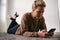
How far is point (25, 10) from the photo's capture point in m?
1.60

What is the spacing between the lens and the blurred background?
1.60 meters

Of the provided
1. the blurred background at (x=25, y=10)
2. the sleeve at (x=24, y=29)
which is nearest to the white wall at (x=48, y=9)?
the blurred background at (x=25, y=10)

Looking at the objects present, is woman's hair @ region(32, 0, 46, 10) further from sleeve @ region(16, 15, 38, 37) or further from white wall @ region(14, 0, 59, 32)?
sleeve @ region(16, 15, 38, 37)

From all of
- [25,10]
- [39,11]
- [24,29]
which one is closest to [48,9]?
[39,11]

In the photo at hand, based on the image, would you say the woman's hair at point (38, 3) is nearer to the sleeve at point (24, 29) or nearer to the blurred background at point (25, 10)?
the blurred background at point (25, 10)

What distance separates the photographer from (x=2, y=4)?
165cm

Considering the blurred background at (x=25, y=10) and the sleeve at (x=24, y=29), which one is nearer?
the sleeve at (x=24, y=29)

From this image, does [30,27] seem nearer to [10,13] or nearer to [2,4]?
[10,13]

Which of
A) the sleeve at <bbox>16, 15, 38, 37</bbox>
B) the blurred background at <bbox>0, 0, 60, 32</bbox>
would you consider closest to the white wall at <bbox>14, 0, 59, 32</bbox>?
the blurred background at <bbox>0, 0, 60, 32</bbox>

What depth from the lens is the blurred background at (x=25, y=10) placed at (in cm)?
160

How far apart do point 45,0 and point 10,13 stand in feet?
1.35

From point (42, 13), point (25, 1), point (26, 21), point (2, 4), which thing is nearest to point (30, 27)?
point (26, 21)

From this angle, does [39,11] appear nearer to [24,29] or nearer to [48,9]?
[48,9]

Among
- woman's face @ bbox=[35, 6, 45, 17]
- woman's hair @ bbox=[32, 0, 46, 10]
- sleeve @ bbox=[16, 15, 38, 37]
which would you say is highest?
woman's hair @ bbox=[32, 0, 46, 10]
